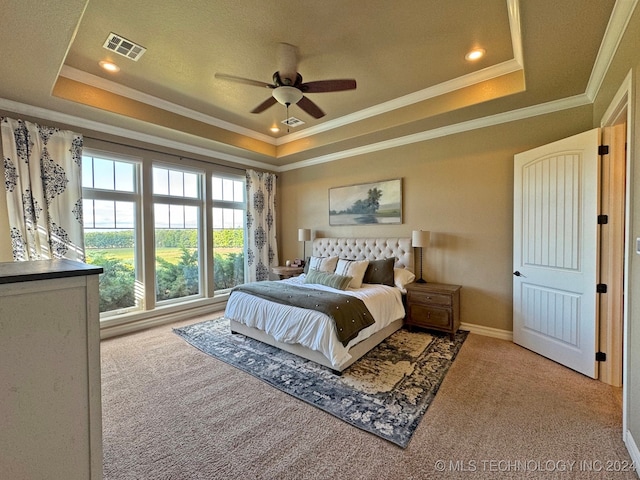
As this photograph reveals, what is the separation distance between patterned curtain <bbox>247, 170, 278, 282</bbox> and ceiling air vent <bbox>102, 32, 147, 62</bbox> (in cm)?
280

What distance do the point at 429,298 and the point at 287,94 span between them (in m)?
3.00

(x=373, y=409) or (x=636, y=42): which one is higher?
(x=636, y=42)

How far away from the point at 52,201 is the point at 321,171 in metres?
4.00

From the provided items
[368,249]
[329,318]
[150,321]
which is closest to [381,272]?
[368,249]

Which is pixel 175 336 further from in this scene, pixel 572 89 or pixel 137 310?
pixel 572 89

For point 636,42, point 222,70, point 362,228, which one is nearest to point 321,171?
point 362,228

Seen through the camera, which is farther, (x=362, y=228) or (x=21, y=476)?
(x=362, y=228)

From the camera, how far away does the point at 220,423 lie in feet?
6.74

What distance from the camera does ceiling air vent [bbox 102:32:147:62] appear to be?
8.11 ft

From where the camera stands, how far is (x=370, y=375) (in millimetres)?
2686

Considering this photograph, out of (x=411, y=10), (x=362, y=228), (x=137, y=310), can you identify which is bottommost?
(x=137, y=310)

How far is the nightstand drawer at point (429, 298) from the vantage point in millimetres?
3526

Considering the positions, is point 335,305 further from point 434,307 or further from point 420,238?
point 420,238

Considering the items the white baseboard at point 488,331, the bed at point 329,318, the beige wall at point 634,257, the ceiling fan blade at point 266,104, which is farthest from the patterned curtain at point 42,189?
the beige wall at point 634,257
